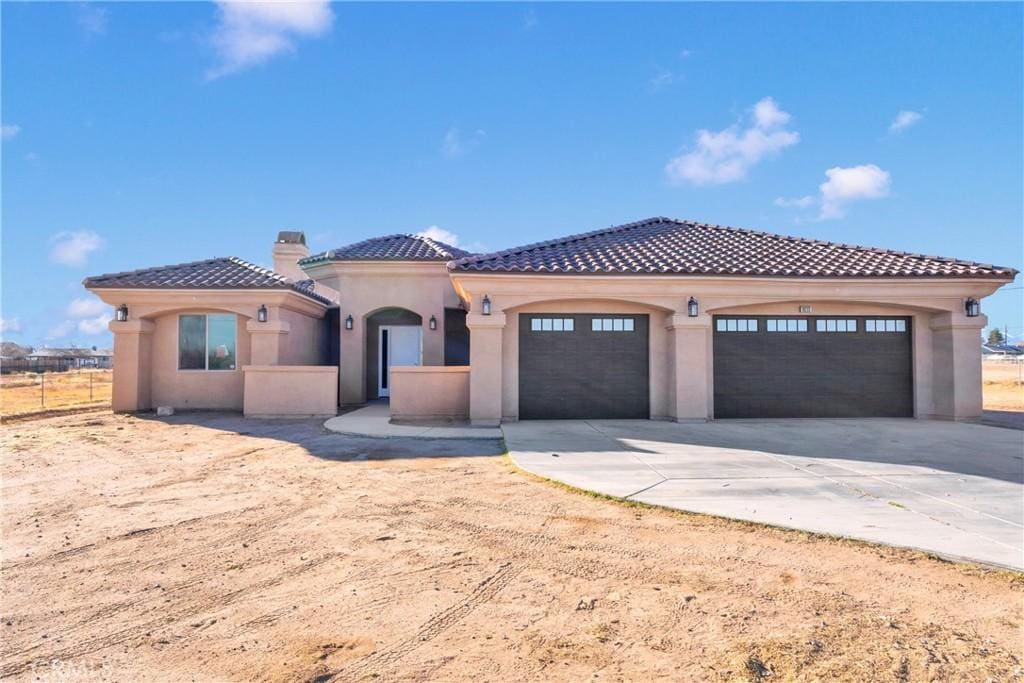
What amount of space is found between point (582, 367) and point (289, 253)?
16.3 m

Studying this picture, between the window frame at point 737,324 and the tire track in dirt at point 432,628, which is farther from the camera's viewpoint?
the window frame at point 737,324

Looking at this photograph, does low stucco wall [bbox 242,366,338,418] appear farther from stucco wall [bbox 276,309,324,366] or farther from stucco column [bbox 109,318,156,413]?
stucco column [bbox 109,318,156,413]

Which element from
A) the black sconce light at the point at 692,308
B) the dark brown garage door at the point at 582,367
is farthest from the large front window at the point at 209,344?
the black sconce light at the point at 692,308

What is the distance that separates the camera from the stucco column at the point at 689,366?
1281 cm

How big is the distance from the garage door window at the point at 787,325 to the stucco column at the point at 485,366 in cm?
654

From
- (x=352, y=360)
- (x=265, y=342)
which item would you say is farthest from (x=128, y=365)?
(x=352, y=360)

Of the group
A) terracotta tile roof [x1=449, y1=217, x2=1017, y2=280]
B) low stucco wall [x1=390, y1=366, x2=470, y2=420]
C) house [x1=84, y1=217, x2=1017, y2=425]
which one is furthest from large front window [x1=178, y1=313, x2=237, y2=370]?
terracotta tile roof [x1=449, y1=217, x2=1017, y2=280]

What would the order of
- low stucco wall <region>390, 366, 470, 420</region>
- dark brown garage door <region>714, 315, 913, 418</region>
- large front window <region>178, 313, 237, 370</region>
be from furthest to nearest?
large front window <region>178, 313, 237, 370</region> → dark brown garage door <region>714, 315, 913, 418</region> → low stucco wall <region>390, 366, 470, 420</region>

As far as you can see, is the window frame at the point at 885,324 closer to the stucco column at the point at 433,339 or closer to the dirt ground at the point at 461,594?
the dirt ground at the point at 461,594

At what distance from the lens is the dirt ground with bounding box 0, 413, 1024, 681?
10.5 ft

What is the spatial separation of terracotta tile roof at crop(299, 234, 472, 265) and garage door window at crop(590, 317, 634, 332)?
5849 mm

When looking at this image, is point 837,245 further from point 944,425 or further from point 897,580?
point 897,580

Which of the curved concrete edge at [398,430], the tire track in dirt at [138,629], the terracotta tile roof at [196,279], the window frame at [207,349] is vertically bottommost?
the tire track in dirt at [138,629]

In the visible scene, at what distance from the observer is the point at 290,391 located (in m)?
14.3
